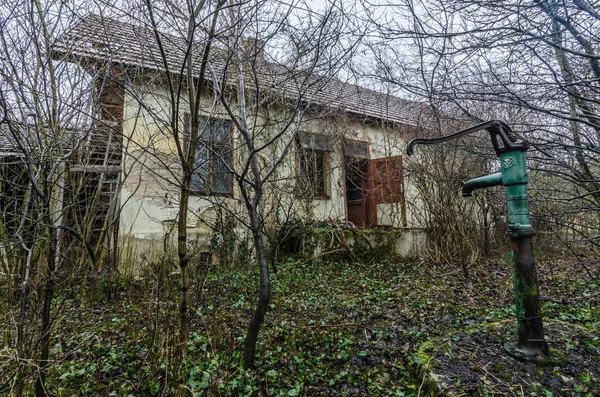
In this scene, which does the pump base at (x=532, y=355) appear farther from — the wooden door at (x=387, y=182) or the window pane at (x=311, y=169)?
the wooden door at (x=387, y=182)

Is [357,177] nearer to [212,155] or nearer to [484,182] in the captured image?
[212,155]

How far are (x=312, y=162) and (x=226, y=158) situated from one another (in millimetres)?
2649

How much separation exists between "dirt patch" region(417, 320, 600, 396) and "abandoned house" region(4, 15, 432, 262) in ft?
9.38

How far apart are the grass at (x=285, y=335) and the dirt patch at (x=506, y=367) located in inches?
6.4

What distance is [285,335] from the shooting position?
3.02 meters

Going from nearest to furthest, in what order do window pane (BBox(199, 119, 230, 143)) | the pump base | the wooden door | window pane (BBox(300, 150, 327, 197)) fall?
the pump base < window pane (BBox(199, 119, 230, 143)) < window pane (BBox(300, 150, 327, 197)) < the wooden door

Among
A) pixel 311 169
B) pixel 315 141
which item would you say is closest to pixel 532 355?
pixel 311 169

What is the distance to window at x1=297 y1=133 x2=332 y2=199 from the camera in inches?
275

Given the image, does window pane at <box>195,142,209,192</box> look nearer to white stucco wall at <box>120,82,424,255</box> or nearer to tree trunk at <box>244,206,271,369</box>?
white stucco wall at <box>120,82,424,255</box>

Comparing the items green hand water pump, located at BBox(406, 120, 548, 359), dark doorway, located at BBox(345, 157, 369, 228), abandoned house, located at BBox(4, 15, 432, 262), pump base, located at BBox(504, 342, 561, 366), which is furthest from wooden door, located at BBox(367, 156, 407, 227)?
pump base, located at BBox(504, 342, 561, 366)

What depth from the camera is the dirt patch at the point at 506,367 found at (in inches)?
59.2

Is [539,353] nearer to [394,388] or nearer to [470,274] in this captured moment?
[394,388]

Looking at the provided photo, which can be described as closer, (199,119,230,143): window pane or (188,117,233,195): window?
(188,117,233,195): window

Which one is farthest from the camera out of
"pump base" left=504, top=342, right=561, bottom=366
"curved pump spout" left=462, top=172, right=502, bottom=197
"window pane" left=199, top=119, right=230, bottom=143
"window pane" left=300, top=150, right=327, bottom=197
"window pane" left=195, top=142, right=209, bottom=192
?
"window pane" left=300, top=150, right=327, bottom=197
